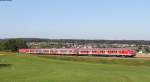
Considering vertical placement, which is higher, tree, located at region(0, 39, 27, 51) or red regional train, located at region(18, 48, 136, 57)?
tree, located at region(0, 39, 27, 51)

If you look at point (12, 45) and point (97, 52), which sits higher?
point (12, 45)

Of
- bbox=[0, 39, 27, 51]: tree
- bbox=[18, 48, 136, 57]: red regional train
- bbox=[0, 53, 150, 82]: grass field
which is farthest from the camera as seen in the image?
bbox=[0, 39, 27, 51]: tree

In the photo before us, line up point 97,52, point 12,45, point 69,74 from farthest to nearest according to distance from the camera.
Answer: point 12,45, point 97,52, point 69,74

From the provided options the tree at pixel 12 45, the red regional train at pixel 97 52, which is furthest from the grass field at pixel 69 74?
the tree at pixel 12 45

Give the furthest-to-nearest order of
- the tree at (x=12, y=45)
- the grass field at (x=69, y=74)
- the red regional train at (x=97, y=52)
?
the tree at (x=12, y=45) → the red regional train at (x=97, y=52) → the grass field at (x=69, y=74)

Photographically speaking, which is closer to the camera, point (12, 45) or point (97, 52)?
point (97, 52)

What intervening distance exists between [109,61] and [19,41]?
256ft

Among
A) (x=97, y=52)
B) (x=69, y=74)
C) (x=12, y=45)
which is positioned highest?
(x=12, y=45)

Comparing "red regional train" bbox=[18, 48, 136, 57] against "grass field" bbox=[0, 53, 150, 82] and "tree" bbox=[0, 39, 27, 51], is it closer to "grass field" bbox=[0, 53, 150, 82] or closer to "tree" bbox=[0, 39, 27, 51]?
"grass field" bbox=[0, 53, 150, 82]

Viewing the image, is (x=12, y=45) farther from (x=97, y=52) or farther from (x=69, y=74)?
(x=69, y=74)

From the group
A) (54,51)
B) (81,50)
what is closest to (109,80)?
(81,50)

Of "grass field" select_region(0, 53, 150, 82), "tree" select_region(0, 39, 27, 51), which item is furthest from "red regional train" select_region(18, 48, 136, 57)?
"tree" select_region(0, 39, 27, 51)

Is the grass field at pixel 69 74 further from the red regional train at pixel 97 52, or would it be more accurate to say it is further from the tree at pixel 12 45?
the tree at pixel 12 45

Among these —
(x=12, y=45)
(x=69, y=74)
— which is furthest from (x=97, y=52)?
(x=69, y=74)
